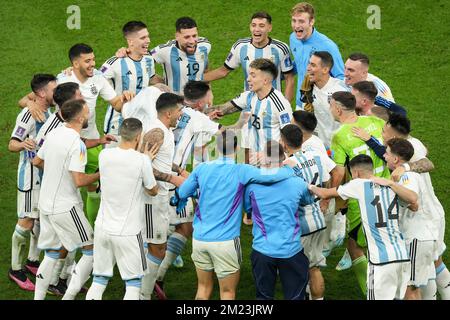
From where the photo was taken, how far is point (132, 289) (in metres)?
9.12

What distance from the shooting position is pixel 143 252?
9.14m

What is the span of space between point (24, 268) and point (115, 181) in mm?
2365

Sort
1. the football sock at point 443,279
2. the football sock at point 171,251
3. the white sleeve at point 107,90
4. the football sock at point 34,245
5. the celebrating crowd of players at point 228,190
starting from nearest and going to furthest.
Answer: the celebrating crowd of players at point 228,190, the football sock at point 443,279, the football sock at point 171,251, the football sock at point 34,245, the white sleeve at point 107,90

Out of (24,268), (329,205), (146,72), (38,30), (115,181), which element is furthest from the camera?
(38,30)

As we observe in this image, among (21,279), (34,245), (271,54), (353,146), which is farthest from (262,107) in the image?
(21,279)

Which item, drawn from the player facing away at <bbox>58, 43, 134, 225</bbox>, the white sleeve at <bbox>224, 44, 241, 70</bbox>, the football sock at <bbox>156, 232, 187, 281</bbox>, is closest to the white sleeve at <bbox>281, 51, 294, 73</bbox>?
the white sleeve at <bbox>224, 44, 241, 70</bbox>

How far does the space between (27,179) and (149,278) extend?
5.94 feet

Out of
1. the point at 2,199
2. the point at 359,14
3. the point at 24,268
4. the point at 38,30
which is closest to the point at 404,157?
the point at 24,268

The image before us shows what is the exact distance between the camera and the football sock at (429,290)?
9.40 metres

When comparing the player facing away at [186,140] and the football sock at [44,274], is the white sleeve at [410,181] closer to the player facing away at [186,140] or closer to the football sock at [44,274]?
the player facing away at [186,140]

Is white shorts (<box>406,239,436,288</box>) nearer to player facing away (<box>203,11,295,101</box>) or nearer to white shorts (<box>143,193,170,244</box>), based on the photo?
white shorts (<box>143,193,170,244</box>)

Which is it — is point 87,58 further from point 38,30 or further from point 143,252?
point 38,30

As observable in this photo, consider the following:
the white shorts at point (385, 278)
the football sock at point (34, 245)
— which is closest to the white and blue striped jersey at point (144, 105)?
the football sock at point (34, 245)

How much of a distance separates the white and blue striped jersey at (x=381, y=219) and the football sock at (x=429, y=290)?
681 millimetres
